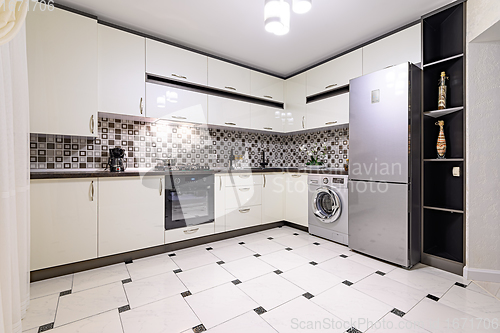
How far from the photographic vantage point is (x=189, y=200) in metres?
2.80

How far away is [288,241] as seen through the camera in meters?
3.08

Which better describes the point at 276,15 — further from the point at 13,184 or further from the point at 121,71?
the point at 13,184

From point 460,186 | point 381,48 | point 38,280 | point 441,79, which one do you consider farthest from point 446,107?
point 38,280

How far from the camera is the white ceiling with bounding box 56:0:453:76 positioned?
89.4 inches

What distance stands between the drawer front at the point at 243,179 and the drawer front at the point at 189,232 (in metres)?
0.60

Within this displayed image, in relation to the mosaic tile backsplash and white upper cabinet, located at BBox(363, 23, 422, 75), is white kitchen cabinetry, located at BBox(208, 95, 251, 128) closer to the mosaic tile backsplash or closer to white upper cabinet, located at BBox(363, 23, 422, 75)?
the mosaic tile backsplash

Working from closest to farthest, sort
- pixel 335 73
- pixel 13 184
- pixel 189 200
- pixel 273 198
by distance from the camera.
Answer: pixel 13 184 < pixel 189 200 < pixel 335 73 < pixel 273 198

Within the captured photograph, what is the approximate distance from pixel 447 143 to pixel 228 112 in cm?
258

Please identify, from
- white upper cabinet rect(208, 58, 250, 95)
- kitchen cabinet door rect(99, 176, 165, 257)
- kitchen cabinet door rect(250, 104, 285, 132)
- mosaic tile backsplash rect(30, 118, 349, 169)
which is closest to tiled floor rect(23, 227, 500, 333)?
kitchen cabinet door rect(99, 176, 165, 257)

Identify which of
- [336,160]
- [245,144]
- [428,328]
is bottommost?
[428,328]

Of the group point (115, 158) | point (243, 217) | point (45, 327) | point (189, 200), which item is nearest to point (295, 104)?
point (243, 217)

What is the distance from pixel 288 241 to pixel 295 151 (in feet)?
5.93

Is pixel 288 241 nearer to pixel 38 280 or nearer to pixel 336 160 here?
pixel 336 160

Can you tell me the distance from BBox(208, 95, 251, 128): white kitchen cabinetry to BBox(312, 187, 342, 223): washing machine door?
1.48 metres
